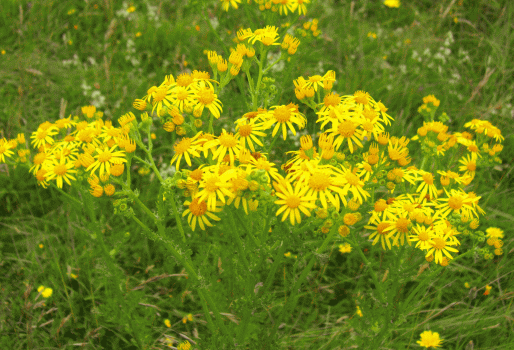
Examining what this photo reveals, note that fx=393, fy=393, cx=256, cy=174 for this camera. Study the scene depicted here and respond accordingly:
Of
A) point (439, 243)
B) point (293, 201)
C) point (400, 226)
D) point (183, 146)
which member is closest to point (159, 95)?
point (183, 146)

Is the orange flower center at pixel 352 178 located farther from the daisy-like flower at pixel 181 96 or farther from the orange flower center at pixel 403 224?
the daisy-like flower at pixel 181 96

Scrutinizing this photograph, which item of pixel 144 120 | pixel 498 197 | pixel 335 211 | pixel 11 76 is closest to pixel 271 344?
pixel 335 211

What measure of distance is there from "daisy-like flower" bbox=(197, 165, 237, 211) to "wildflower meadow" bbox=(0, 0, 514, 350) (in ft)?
0.04

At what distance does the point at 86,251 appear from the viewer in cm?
365

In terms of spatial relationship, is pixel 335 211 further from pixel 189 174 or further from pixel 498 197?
pixel 498 197

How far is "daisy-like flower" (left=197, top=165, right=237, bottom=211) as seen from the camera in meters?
1.96

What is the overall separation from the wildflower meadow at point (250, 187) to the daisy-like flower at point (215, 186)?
0.01 meters

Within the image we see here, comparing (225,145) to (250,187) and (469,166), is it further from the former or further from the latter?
(469,166)

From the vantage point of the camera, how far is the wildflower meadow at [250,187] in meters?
2.37

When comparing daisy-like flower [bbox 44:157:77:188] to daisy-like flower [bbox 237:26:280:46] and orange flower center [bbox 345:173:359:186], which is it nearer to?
daisy-like flower [bbox 237:26:280:46]

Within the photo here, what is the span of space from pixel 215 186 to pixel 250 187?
0.19m

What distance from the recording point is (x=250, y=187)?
1934 mm

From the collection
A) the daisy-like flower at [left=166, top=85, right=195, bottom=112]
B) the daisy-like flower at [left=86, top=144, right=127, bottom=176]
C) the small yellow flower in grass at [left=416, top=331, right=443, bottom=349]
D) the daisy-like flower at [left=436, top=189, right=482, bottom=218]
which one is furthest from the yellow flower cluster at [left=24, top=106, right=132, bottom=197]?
the small yellow flower in grass at [left=416, top=331, right=443, bottom=349]

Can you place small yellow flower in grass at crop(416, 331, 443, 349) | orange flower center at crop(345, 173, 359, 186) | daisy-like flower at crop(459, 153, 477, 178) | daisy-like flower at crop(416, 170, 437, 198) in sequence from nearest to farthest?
orange flower center at crop(345, 173, 359, 186) < daisy-like flower at crop(416, 170, 437, 198) < small yellow flower in grass at crop(416, 331, 443, 349) < daisy-like flower at crop(459, 153, 477, 178)
